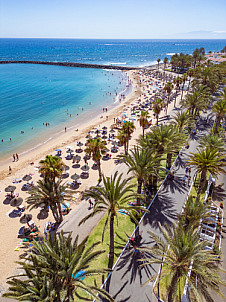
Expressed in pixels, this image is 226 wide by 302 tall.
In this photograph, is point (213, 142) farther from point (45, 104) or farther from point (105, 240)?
point (45, 104)

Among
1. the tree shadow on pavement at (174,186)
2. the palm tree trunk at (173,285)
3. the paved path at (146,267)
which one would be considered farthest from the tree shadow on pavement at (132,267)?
the tree shadow on pavement at (174,186)

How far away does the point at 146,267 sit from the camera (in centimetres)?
1681

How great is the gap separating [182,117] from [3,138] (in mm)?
41338

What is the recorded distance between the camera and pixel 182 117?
33.9 meters

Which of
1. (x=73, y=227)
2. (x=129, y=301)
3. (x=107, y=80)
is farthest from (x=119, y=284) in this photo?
(x=107, y=80)

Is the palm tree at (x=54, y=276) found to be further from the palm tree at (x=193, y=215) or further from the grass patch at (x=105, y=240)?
the palm tree at (x=193, y=215)

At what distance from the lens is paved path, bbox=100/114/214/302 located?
15.0 meters

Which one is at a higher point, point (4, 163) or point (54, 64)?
point (54, 64)

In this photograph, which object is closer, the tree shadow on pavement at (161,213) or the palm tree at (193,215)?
the palm tree at (193,215)

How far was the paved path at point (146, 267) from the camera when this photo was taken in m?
15.0

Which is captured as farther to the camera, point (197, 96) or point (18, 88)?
point (18, 88)

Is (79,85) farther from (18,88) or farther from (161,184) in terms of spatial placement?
(161,184)

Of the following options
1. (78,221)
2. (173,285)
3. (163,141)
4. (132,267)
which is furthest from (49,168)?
(173,285)

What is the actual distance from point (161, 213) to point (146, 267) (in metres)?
6.92
